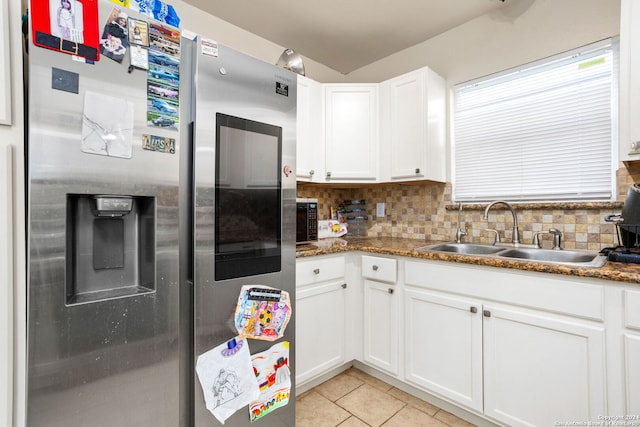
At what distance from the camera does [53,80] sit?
881mm

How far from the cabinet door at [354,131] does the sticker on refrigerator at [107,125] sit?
164 cm

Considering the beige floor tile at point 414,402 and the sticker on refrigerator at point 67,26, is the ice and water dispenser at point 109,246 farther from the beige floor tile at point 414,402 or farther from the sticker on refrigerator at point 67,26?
the beige floor tile at point 414,402

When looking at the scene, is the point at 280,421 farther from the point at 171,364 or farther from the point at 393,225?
the point at 393,225

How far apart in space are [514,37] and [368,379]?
99.3 inches

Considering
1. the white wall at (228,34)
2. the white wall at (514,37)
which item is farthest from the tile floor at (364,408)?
the white wall at (228,34)

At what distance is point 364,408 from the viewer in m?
1.81

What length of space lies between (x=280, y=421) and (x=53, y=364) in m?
0.97

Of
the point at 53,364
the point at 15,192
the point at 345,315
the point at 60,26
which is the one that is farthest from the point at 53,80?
the point at 345,315

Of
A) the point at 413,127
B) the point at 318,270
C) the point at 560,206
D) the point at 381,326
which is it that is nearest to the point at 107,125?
the point at 318,270

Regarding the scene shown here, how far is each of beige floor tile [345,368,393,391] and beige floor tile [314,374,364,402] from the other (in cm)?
4

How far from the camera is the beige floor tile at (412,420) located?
1674mm

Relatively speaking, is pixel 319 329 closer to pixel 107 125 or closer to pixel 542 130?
pixel 107 125

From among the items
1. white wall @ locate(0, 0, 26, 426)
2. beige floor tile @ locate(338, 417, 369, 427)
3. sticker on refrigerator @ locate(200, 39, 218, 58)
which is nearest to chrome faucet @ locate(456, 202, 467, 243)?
beige floor tile @ locate(338, 417, 369, 427)

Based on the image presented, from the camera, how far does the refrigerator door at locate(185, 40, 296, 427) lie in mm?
1189
